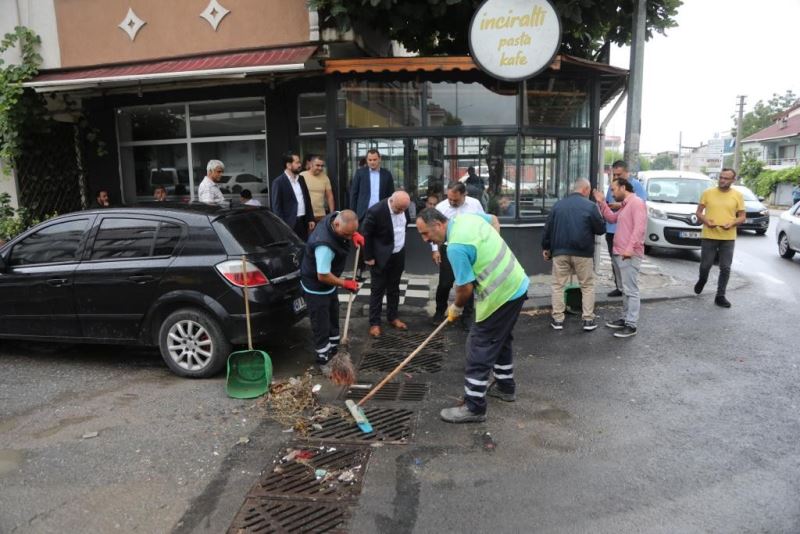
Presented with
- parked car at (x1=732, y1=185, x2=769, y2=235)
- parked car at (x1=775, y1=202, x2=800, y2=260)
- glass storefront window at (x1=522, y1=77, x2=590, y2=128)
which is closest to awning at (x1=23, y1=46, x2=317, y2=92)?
glass storefront window at (x1=522, y1=77, x2=590, y2=128)

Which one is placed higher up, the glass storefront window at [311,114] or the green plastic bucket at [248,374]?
the glass storefront window at [311,114]

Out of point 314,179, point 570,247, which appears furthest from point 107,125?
point 570,247

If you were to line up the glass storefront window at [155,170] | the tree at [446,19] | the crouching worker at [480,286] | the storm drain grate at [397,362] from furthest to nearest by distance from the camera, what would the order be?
the glass storefront window at [155,170] → the tree at [446,19] → the storm drain grate at [397,362] → the crouching worker at [480,286]

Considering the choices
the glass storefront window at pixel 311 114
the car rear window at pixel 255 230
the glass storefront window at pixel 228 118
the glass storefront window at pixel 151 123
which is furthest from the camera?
the glass storefront window at pixel 151 123

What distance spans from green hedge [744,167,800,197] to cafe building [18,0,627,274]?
2845 cm

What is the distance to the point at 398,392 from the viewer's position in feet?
16.2

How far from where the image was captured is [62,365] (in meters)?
5.73

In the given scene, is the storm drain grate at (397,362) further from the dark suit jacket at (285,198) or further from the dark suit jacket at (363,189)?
the dark suit jacket at (285,198)

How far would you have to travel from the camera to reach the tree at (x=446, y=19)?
7.99m

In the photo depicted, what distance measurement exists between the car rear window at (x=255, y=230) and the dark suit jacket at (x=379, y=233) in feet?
2.62

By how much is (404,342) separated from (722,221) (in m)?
4.56

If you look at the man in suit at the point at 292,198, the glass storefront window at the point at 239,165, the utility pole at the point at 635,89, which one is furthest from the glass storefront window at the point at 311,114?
the utility pole at the point at 635,89

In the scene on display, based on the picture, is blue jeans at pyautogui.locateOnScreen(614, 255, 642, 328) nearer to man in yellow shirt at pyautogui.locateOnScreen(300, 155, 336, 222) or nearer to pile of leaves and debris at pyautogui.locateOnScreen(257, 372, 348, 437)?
pile of leaves and debris at pyautogui.locateOnScreen(257, 372, 348, 437)

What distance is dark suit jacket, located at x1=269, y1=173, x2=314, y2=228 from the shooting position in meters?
7.71
